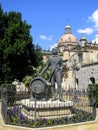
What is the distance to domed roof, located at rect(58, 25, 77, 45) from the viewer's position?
7162cm

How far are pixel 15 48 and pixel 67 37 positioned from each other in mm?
51843

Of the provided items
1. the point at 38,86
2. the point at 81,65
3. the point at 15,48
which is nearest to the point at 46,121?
the point at 38,86

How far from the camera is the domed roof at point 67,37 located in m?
71.6

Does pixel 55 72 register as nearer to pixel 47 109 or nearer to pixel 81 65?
pixel 47 109

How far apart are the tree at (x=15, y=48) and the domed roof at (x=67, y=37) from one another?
151ft

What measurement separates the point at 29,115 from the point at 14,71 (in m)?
14.3

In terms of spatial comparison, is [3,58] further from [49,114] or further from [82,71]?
[82,71]

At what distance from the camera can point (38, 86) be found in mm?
11320

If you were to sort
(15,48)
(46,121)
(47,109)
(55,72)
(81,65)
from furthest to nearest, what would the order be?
1. (81,65)
2. (15,48)
3. (55,72)
4. (47,109)
5. (46,121)

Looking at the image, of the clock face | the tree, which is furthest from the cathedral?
the clock face

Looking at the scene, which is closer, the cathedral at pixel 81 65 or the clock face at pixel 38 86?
the clock face at pixel 38 86

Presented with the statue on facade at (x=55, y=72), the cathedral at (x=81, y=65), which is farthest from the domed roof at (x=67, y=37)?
the statue on facade at (x=55, y=72)

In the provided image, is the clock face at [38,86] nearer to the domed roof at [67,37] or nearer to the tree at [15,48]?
the tree at [15,48]

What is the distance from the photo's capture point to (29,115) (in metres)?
10.3
